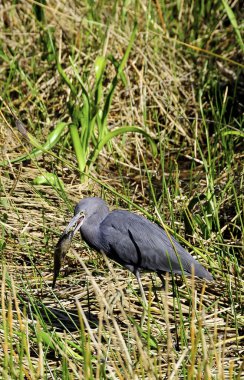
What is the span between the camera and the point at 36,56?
609 centimetres

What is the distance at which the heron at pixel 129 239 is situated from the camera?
3.77 meters

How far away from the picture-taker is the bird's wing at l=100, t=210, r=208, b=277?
12.4ft

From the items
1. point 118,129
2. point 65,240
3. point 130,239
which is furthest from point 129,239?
point 118,129

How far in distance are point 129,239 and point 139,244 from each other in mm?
53

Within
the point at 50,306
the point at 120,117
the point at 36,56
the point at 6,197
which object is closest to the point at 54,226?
the point at 6,197

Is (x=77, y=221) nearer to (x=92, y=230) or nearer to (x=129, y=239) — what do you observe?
(x=92, y=230)

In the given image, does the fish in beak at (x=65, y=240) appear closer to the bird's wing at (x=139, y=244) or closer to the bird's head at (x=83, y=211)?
the bird's head at (x=83, y=211)

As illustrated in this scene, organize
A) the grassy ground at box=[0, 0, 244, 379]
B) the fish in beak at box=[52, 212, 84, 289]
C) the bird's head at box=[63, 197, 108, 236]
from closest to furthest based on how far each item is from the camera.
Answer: the fish in beak at box=[52, 212, 84, 289] < the bird's head at box=[63, 197, 108, 236] < the grassy ground at box=[0, 0, 244, 379]

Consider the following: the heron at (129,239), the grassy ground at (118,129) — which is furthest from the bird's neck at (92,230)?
the grassy ground at (118,129)

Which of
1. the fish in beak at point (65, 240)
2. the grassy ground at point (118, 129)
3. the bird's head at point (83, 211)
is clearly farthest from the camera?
the grassy ground at point (118, 129)

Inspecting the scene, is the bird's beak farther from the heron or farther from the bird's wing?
the bird's wing

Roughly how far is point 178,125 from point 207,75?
1.74ft

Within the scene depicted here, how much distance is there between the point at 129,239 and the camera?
3.81m

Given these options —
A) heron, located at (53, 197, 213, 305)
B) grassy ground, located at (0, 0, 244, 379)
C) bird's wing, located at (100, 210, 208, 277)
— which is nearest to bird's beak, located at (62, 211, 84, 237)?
heron, located at (53, 197, 213, 305)
